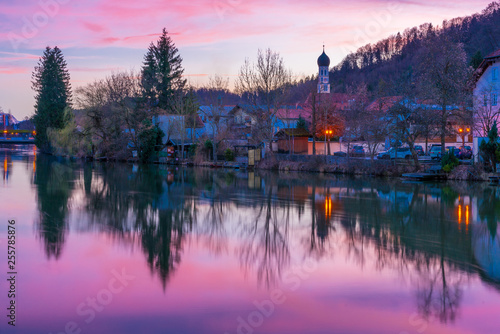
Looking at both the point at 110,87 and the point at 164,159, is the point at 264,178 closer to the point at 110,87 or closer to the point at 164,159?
the point at 164,159

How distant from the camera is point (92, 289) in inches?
448

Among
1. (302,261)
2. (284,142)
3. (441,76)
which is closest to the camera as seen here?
(302,261)

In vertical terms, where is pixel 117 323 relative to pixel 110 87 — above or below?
below

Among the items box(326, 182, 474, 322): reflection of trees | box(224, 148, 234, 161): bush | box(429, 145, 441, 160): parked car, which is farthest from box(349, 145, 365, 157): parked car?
box(326, 182, 474, 322): reflection of trees

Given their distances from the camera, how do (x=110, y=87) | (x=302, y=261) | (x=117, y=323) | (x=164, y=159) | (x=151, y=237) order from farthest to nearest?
(x=110, y=87), (x=164, y=159), (x=151, y=237), (x=302, y=261), (x=117, y=323)

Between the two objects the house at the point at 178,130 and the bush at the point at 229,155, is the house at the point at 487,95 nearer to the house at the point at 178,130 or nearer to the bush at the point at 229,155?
the bush at the point at 229,155

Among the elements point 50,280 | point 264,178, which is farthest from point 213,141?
point 50,280

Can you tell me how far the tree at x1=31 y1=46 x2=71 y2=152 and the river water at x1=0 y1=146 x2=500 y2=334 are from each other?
57751mm

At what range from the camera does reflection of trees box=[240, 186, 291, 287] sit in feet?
42.8

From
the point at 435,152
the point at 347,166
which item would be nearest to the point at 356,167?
the point at 347,166

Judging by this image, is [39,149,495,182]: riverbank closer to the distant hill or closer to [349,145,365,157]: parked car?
[349,145,365,157]: parked car

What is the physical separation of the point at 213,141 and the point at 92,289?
144ft

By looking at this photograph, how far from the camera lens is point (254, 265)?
1355cm

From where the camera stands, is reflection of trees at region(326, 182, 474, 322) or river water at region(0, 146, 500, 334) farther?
reflection of trees at region(326, 182, 474, 322)
